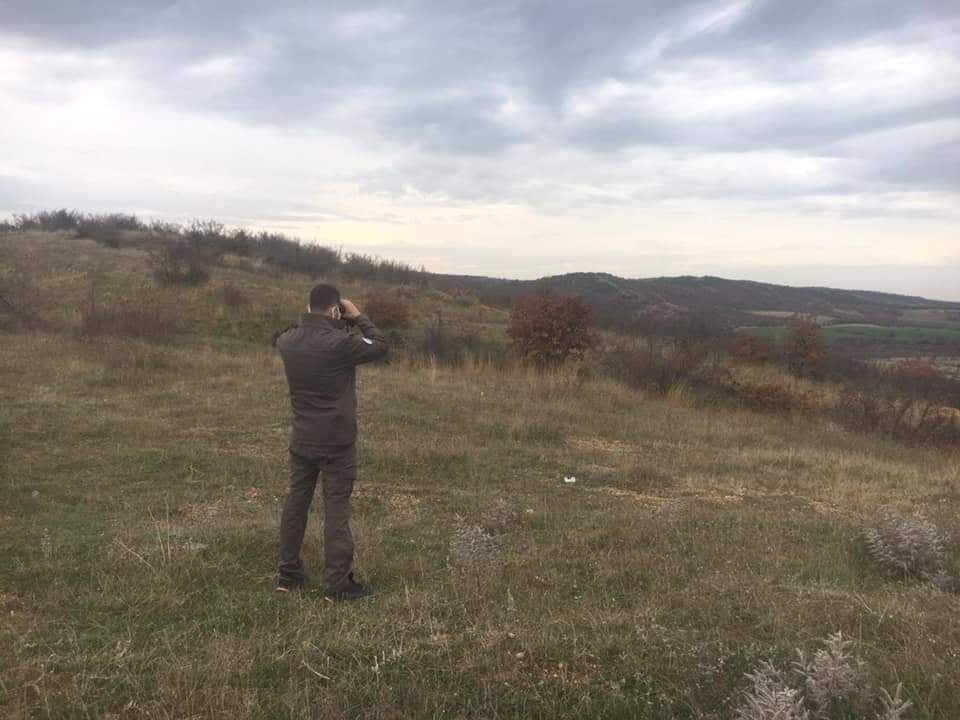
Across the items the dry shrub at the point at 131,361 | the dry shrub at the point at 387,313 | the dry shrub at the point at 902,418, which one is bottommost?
the dry shrub at the point at 902,418

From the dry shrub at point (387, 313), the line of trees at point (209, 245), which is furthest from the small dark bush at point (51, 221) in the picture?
the dry shrub at point (387, 313)

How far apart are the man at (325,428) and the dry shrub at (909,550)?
4013 millimetres

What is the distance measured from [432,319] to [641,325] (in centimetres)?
840

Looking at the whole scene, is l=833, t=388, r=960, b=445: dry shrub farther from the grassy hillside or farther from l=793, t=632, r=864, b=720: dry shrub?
l=793, t=632, r=864, b=720: dry shrub

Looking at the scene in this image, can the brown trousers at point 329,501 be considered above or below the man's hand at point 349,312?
below

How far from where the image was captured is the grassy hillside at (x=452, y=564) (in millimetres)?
2975

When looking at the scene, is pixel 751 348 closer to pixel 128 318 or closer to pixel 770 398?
pixel 770 398

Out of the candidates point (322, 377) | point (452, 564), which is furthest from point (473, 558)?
point (322, 377)

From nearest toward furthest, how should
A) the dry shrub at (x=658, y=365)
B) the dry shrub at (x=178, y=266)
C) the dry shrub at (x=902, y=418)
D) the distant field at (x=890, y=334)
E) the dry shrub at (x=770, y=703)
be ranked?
the dry shrub at (x=770, y=703) → the dry shrub at (x=902, y=418) → the dry shrub at (x=658, y=365) → the dry shrub at (x=178, y=266) → the distant field at (x=890, y=334)

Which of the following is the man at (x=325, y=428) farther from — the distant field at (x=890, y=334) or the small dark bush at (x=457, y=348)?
the distant field at (x=890, y=334)

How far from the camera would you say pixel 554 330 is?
59.0 ft

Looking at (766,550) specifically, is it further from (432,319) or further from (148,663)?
(432,319)

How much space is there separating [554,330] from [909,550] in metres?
13.1

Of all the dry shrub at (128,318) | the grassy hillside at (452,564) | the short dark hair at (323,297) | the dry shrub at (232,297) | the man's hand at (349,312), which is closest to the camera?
the grassy hillside at (452,564)
